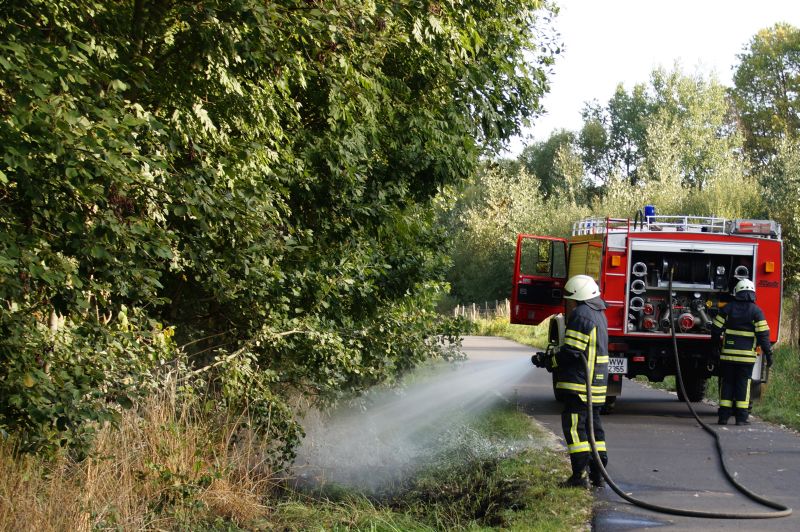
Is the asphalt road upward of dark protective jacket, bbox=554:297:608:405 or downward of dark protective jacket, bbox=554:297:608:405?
downward

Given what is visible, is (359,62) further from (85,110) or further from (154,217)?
(85,110)

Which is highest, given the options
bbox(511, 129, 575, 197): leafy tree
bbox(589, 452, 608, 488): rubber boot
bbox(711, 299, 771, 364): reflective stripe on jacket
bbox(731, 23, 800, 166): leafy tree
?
bbox(731, 23, 800, 166): leafy tree

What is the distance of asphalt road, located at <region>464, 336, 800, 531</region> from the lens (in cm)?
715

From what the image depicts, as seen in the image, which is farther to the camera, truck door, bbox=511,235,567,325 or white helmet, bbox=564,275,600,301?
truck door, bbox=511,235,567,325

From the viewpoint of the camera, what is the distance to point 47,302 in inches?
235

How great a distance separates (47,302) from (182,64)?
2221mm

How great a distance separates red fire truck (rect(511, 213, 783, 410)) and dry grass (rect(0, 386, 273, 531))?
6.10 meters

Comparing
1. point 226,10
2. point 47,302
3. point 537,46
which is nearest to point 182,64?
point 226,10

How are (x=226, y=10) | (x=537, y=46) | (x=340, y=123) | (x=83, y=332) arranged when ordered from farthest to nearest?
(x=537, y=46)
(x=340, y=123)
(x=226, y=10)
(x=83, y=332)

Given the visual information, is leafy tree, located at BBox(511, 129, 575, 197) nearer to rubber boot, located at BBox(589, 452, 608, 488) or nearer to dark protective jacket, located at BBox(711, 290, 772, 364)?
dark protective jacket, located at BBox(711, 290, 772, 364)

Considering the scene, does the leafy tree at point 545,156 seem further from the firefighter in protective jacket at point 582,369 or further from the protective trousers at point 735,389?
the firefighter in protective jacket at point 582,369

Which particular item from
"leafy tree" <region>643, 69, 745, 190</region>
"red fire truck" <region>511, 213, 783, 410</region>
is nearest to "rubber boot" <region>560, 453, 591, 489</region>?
"red fire truck" <region>511, 213, 783, 410</region>

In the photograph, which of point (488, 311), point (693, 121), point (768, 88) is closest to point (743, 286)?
point (488, 311)

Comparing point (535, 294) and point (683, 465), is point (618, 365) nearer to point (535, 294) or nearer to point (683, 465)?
point (535, 294)
